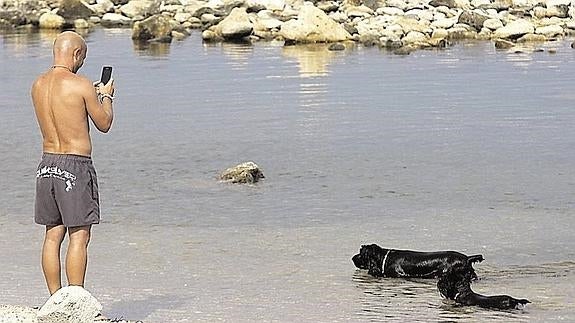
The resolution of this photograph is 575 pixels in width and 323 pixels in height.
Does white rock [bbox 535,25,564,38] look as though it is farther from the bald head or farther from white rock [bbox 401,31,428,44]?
the bald head

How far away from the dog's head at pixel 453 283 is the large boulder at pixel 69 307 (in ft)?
7.68

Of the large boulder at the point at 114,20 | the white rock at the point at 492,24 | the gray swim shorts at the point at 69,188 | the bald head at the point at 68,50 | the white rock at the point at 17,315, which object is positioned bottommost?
the large boulder at the point at 114,20

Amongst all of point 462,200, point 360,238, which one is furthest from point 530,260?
point 462,200

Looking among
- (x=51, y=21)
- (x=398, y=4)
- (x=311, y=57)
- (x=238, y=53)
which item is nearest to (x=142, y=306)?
(x=311, y=57)

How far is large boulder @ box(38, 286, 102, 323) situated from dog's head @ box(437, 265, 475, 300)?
7.68 ft

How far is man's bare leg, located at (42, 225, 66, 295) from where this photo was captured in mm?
6512

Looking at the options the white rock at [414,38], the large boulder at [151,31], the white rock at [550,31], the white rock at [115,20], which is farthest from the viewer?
the white rock at [115,20]

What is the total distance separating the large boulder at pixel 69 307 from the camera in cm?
600

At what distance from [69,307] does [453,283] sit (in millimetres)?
2519

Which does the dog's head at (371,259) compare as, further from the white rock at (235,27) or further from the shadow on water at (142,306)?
Result: the white rock at (235,27)

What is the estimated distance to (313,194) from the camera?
1152cm

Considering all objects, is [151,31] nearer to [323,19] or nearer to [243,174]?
[323,19]

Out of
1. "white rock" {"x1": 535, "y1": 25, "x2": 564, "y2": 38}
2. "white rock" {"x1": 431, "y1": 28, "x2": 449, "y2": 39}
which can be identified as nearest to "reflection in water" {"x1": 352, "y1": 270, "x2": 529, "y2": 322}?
"white rock" {"x1": 431, "y1": 28, "x2": 449, "y2": 39}

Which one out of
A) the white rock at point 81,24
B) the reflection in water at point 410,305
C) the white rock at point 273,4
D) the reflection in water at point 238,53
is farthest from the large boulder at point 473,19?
the reflection in water at point 410,305
